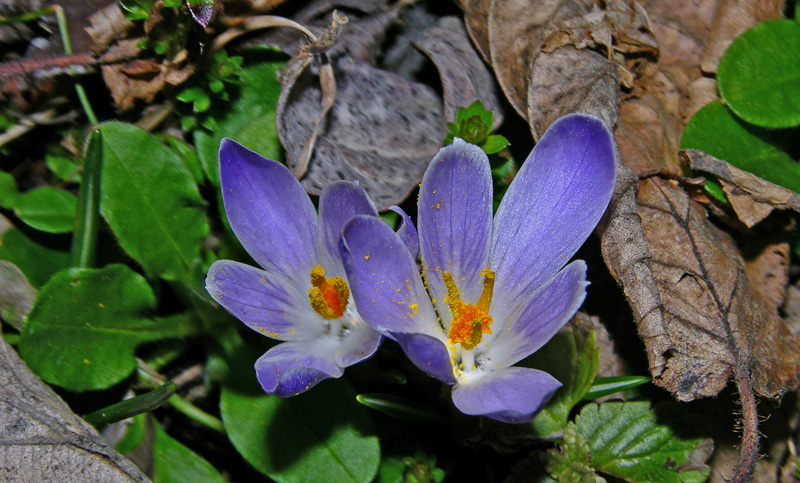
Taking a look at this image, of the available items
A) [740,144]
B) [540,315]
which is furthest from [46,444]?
[740,144]

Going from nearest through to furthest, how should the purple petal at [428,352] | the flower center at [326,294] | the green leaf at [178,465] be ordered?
the purple petal at [428,352] < the flower center at [326,294] < the green leaf at [178,465]

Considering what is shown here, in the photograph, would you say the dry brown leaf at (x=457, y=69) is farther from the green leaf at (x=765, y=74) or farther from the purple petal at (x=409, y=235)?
the green leaf at (x=765, y=74)

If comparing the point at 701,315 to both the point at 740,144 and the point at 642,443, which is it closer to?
the point at 642,443

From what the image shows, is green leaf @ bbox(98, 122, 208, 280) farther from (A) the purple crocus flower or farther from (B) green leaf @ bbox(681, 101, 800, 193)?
(B) green leaf @ bbox(681, 101, 800, 193)

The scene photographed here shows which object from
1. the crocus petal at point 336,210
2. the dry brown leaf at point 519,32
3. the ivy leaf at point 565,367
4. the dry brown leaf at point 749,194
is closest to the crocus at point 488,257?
the crocus petal at point 336,210

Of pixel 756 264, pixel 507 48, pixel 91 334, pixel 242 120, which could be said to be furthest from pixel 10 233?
pixel 756 264

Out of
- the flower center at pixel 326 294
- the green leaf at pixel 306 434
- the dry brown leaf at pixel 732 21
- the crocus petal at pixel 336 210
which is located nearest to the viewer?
the crocus petal at pixel 336 210

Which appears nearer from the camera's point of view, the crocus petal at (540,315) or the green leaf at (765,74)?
the crocus petal at (540,315)

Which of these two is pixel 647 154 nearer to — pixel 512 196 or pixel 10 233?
pixel 512 196
